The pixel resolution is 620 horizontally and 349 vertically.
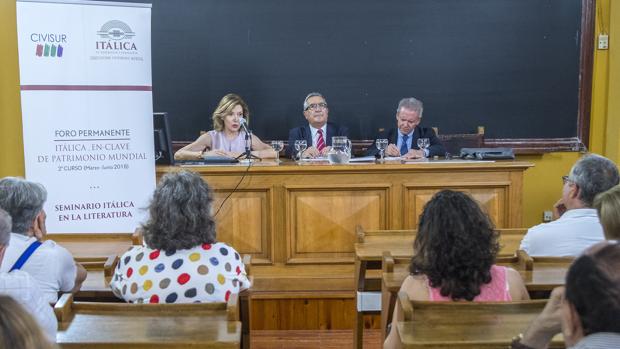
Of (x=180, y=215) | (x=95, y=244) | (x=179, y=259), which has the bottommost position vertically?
(x=95, y=244)

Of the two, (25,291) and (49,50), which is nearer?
(25,291)

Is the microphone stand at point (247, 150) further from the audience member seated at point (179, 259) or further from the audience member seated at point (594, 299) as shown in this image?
the audience member seated at point (594, 299)

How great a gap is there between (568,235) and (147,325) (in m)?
1.66

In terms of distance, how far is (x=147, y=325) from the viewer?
1899mm

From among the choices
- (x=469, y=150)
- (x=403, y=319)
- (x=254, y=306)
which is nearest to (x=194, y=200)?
(x=403, y=319)

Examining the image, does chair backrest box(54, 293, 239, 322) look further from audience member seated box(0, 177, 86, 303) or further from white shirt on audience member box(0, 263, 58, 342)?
audience member seated box(0, 177, 86, 303)

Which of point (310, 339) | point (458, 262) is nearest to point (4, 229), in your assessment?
point (458, 262)

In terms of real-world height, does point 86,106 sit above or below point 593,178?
above

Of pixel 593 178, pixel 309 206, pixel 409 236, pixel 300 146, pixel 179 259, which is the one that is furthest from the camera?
pixel 300 146

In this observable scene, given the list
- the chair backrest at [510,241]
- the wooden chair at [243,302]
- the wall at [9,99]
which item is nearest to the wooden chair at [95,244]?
the wooden chair at [243,302]

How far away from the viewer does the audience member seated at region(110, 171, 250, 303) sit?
2.32 metres

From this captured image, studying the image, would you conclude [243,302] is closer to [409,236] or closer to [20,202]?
[20,202]

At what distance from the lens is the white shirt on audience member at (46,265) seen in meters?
2.24

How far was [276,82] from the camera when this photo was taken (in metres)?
5.82
